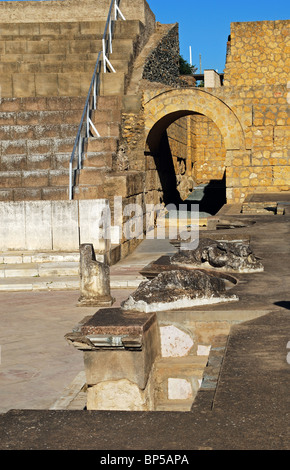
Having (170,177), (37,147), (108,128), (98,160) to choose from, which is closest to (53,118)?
(37,147)

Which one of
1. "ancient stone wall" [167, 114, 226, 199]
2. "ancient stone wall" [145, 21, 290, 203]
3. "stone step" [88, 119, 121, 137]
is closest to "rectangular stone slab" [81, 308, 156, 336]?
"stone step" [88, 119, 121, 137]

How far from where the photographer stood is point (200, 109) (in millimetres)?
16500

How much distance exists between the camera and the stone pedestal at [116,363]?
3848 millimetres

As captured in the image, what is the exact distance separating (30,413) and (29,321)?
4.87 meters

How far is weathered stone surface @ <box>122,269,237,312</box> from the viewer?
14.4ft

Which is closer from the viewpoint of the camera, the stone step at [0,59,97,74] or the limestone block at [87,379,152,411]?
the limestone block at [87,379,152,411]

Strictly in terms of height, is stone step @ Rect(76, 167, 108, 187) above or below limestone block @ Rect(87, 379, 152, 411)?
above

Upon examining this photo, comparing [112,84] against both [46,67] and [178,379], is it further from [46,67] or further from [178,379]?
[178,379]

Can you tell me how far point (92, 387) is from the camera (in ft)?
12.9

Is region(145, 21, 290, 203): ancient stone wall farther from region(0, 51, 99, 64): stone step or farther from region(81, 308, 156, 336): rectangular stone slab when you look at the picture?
region(81, 308, 156, 336): rectangular stone slab

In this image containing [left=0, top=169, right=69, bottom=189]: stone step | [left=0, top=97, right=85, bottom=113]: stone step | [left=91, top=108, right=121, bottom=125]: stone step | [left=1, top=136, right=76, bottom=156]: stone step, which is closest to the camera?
[left=0, top=169, right=69, bottom=189]: stone step

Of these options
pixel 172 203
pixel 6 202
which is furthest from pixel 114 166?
pixel 172 203

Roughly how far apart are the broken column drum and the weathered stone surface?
12.8 ft
